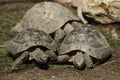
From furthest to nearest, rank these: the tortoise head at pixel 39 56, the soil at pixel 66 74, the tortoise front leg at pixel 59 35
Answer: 1. the tortoise front leg at pixel 59 35
2. the tortoise head at pixel 39 56
3. the soil at pixel 66 74

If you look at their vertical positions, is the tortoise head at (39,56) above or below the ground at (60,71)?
above

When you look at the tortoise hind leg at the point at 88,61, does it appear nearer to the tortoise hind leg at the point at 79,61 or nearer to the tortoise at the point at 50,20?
the tortoise hind leg at the point at 79,61

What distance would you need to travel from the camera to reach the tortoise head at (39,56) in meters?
6.66

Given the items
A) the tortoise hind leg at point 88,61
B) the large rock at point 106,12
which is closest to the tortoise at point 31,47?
the tortoise hind leg at point 88,61

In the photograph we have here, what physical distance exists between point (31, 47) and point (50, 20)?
1893 mm

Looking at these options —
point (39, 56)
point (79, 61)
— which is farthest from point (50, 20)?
point (79, 61)

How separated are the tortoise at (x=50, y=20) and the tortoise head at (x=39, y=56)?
1598 mm

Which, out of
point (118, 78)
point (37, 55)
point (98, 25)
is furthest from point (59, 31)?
point (118, 78)

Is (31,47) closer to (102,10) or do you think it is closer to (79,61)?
(79,61)

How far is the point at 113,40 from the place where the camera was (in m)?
8.48

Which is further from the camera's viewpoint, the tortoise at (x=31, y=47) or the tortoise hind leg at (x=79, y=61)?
the tortoise at (x=31, y=47)

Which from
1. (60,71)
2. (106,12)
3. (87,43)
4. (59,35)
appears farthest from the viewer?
(106,12)

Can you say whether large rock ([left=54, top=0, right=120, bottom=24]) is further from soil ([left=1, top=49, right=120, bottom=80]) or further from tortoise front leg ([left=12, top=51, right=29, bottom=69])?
tortoise front leg ([left=12, top=51, right=29, bottom=69])

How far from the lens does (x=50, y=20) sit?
8.84 meters
